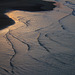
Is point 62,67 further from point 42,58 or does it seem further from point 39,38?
point 39,38

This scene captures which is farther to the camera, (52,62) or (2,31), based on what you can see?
(2,31)

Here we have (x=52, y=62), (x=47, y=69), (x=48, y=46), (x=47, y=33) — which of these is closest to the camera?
(x=47, y=69)

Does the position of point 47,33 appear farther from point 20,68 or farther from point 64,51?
point 20,68

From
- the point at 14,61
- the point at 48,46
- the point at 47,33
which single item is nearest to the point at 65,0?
the point at 47,33

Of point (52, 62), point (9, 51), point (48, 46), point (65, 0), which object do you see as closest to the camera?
point (52, 62)

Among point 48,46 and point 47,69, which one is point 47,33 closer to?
point 48,46

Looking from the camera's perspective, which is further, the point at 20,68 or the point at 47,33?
the point at 47,33

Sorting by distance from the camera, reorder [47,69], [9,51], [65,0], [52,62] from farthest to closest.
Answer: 1. [65,0]
2. [9,51]
3. [52,62]
4. [47,69]

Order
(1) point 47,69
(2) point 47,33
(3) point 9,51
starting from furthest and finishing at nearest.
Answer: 1. (2) point 47,33
2. (3) point 9,51
3. (1) point 47,69

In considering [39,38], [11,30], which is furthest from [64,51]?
[11,30]
